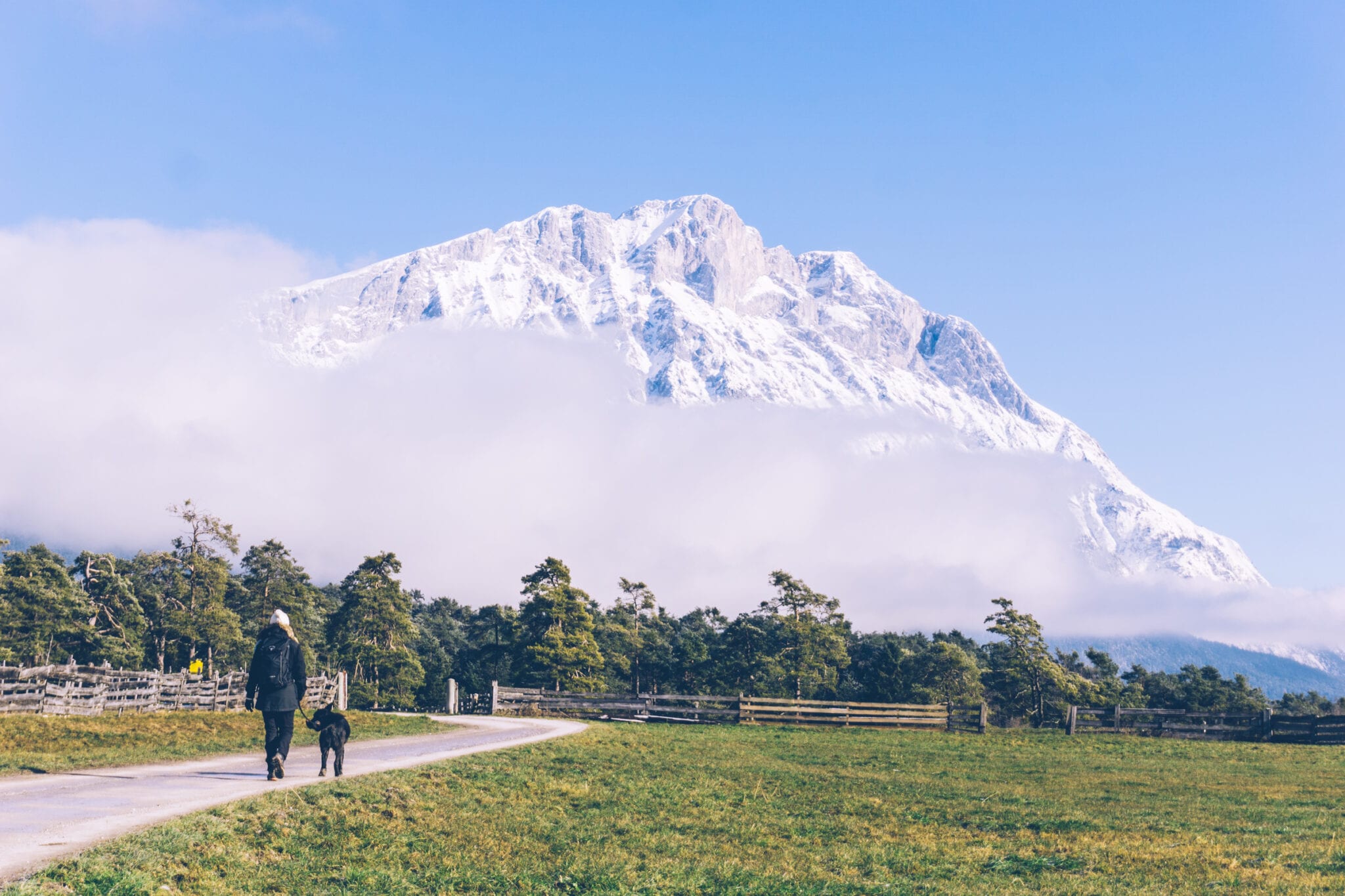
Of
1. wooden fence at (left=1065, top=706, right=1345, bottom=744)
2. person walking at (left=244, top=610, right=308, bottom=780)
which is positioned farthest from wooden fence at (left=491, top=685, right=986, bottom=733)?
person walking at (left=244, top=610, right=308, bottom=780)

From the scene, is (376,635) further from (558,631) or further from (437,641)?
(437,641)

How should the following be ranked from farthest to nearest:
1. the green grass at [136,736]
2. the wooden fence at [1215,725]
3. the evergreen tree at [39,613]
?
1. the evergreen tree at [39,613]
2. the wooden fence at [1215,725]
3. the green grass at [136,736]

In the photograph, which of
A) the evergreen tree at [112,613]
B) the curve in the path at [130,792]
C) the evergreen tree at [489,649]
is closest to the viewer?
the curve in the path at [130,792]

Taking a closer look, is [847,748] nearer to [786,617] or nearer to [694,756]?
[694,756]

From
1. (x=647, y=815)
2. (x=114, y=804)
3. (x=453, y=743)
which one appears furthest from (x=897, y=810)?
(x=453, y=743)

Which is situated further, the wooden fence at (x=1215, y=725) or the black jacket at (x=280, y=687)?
the wooden fence at (x=1215, y=725)

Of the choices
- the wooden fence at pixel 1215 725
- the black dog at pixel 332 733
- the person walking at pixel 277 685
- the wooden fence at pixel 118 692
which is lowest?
the wooden fence at pixel 1215 725

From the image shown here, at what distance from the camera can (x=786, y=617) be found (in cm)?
8606

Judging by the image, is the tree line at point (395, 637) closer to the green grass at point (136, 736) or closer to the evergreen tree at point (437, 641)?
the evergreen tree at point (437, 641)

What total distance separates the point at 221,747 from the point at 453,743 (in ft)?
19.9

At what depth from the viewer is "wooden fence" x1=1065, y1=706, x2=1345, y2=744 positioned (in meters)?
43.0

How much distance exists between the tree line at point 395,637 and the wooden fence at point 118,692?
89.6 ft

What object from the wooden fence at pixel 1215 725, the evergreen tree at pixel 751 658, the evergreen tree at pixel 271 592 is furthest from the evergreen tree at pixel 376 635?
the wooden fence at pixel 1215 725

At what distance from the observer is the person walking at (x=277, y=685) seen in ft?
55.4
